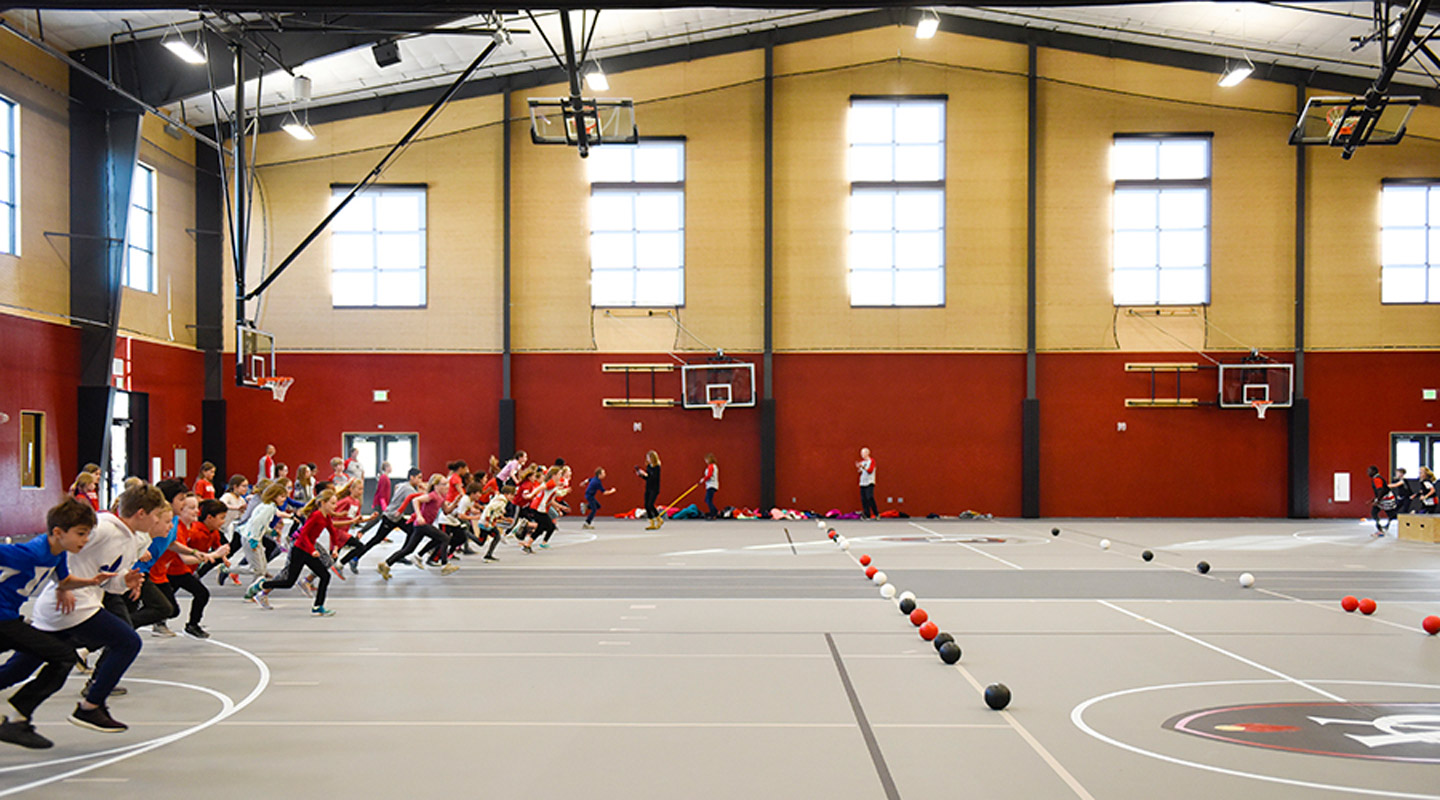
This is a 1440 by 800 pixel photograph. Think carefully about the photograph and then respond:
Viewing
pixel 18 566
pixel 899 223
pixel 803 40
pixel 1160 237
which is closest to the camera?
pixel 18 566

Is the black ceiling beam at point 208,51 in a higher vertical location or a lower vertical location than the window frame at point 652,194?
higher

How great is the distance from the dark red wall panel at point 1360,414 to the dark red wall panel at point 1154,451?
3.06 feet

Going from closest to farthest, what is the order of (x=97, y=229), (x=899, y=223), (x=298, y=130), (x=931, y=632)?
(x=931, y=632) < (x=97, y=229) < (x=298, y=130) < (x=899, y=223)

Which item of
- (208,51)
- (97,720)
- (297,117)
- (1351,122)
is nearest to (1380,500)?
(1351,122)

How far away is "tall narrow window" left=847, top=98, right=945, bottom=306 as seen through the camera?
2484 cm

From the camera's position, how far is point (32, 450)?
59.3ft

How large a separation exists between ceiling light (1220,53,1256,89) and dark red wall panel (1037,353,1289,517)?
6.63 m

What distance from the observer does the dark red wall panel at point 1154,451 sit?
80.7 feet

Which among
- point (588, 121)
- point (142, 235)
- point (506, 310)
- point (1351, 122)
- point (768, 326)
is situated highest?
point (588, 121)

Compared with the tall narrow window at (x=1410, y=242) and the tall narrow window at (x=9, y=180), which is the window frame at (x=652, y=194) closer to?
the tall narrow window at (x=9, y=180)

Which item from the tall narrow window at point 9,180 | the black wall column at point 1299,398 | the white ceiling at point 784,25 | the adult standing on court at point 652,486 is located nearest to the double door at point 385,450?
the adult standing on court at point 652,486

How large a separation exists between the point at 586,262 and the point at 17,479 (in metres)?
12.8

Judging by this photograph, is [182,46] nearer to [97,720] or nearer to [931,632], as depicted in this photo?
[97,720]

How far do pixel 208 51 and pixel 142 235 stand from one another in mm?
5200
